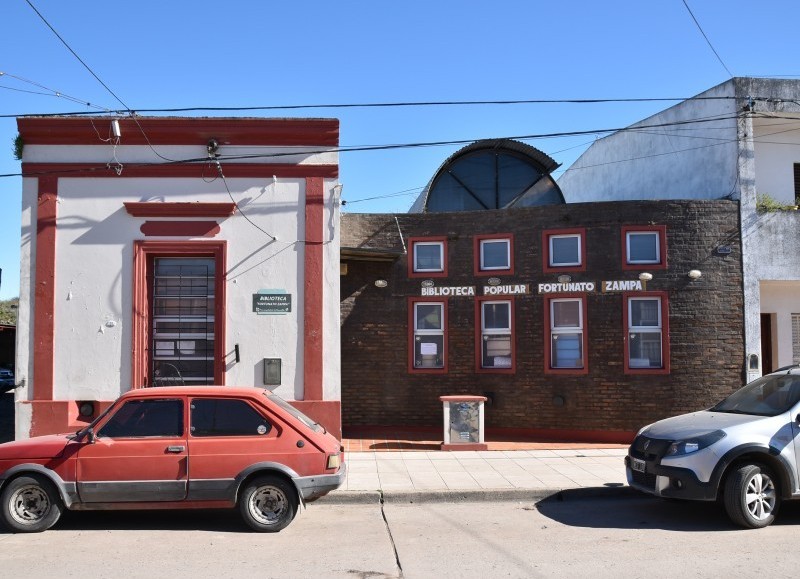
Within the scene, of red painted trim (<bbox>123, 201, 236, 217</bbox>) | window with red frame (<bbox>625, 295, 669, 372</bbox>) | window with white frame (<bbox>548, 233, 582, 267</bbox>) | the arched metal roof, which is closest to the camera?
red painted trim (<bbox>123, 201, 236, 217</bbox>)

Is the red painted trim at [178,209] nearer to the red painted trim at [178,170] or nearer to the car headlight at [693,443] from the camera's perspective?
the red painted trim at [178,170]

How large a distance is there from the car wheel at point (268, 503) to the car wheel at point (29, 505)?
1933mm

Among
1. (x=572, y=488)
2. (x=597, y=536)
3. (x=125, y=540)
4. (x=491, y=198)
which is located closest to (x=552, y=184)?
(x=491, y=198)

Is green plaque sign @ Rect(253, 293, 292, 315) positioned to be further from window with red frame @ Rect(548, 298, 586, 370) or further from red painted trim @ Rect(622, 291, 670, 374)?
red painted trim @ Rect(622, 291, 670, 374)

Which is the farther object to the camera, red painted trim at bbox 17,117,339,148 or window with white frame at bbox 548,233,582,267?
window with white frame at bbox 548,233,582,267

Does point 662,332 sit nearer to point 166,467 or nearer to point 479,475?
point 479,475

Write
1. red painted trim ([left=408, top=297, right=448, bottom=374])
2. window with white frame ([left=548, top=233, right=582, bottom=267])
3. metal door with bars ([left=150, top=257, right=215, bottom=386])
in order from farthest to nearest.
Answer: red painted trim ([left=408, top=297, right=448, bottom=374])
window with white frame ([left=548, top=233, right=582, bottom=267])
metal door with bars ([left=150, top=257, right=215, bottom=386])

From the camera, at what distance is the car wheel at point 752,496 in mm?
7590

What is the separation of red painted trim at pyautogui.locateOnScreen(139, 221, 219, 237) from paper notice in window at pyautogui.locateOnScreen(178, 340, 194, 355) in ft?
5.90

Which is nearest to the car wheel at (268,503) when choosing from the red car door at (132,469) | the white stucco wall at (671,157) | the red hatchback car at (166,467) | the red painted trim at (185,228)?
the red hatchback car at (166,467)

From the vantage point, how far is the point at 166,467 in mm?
7648

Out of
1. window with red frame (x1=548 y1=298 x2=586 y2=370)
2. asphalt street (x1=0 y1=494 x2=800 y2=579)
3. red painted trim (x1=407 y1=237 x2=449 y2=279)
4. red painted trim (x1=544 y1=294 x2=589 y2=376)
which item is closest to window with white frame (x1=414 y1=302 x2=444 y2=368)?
red painted trim (x1=407 y1=237 x2=449 y2=279)

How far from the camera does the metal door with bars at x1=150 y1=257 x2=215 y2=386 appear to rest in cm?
1230

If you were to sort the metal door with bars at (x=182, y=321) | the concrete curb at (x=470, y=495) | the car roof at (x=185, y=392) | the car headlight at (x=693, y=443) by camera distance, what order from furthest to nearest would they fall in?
the metal door with bars at (x=182, y=321) < the concrete curb at (x=470, y=495) < the car roof at (x=185, y=392) < the car headlight at (x=693, y=443)
